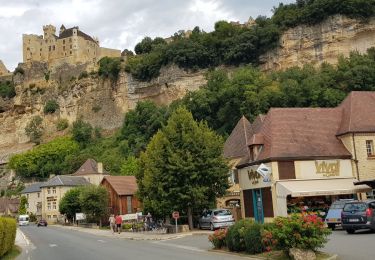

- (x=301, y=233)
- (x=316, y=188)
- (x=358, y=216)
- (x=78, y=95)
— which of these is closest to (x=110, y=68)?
(x=78, y=95)

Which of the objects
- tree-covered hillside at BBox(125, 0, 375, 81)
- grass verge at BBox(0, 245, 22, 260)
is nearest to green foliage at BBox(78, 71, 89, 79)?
tree-covered hillside at BBox(125, 0, 375, 81)

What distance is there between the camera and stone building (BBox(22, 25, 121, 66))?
115875 mm

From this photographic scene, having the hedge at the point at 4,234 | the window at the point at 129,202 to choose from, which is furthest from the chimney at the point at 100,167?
the hedge at the point at 4,234

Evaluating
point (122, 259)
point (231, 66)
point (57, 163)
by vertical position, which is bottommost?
point (122, 259)

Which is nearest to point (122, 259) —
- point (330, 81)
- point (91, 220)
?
point (91, 220)

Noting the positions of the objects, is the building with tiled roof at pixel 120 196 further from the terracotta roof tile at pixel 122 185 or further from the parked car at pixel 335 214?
the parked car at pixel 335 214

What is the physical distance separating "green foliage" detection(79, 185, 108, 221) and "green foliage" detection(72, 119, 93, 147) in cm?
4249

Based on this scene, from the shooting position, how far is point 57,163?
96.4 m

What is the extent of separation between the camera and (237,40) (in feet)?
260

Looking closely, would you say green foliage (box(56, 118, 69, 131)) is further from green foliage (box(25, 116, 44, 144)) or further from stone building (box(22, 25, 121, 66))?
stone building (box(22, 25, 121, 66))

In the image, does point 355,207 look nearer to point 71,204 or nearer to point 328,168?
point 328,168

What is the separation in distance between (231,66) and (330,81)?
2612 cm

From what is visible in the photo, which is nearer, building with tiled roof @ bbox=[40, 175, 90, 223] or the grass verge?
the grass verge

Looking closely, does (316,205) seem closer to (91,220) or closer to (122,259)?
(122,259)
